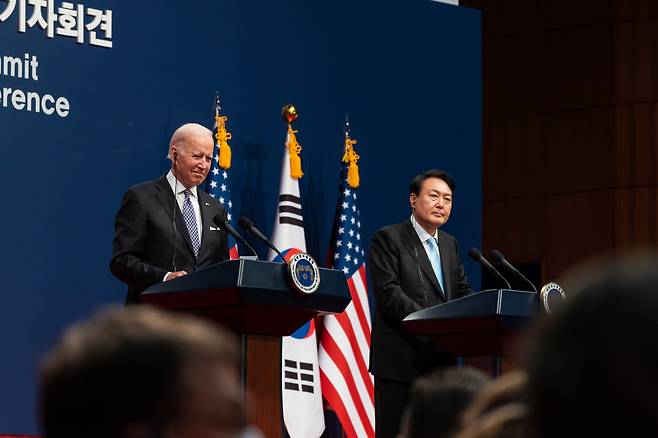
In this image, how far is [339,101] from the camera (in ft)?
24.5

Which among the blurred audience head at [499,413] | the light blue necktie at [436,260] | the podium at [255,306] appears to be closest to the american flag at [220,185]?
the light blue necktie at [436,260]

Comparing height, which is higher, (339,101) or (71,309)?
(339,101)

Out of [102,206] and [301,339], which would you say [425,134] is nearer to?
[301,339]

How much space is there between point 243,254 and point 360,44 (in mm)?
1596

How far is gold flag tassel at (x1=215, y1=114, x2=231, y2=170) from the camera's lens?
650 centimetres

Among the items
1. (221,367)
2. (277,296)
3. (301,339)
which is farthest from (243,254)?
(221,367)

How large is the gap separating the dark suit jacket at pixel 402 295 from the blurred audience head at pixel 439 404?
405cm

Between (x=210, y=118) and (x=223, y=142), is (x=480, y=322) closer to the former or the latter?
(x=223, y=142)

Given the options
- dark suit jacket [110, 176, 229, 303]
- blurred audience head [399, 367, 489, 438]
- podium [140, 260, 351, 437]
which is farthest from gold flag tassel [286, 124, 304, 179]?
blurred audience head [399, 367, 489, 438]

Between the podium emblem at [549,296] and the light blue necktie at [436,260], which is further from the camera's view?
the light blue necktie at [436,260]

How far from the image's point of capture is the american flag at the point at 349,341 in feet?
22.7

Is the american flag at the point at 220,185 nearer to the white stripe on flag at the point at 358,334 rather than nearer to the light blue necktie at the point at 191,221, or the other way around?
the white stripe on flag at the point at 358,334

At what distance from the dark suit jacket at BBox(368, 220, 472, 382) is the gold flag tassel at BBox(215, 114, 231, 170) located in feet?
3.54

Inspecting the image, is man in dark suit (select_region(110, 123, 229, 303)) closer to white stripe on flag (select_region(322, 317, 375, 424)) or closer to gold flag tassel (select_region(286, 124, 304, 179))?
gold flag tassel (select_region(286, 124, 304, 179))
